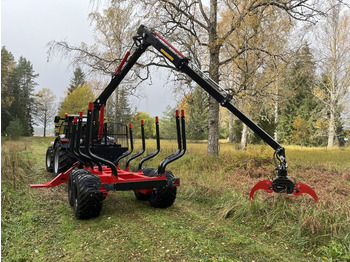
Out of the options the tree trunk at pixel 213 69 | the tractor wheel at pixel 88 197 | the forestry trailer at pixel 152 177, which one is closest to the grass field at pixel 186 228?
the tractor wheel at pixel 88 197

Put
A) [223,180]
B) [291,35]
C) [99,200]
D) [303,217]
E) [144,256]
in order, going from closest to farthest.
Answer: [144,256] < [303,217] < [99,200] < [223,180] < [291,35]

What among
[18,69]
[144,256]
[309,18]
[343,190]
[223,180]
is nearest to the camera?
[144,256]

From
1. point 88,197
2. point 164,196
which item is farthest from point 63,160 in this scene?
point 164,196

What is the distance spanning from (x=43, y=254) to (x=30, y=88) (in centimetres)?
4231

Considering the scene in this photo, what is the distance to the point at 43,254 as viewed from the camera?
2891mm

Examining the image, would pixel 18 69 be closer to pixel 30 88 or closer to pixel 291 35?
pixel 30 88

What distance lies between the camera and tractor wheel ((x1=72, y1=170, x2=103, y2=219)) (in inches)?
147

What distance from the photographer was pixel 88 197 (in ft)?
12.2

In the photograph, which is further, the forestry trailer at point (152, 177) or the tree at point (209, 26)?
the tree at point (209, 26)

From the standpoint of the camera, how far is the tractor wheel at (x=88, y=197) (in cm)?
374

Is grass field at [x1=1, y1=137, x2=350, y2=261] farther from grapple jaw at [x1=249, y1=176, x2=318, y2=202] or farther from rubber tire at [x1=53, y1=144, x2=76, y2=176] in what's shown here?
rubber tire at [x1=53, y1=144, x2=76, y2=176]

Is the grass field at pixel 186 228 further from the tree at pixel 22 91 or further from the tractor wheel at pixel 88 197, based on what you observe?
the tree at pixel 22 91

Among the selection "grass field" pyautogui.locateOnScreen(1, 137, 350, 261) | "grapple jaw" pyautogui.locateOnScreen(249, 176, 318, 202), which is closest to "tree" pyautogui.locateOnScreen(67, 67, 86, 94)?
"grass field" pyautogui.locateOnScreen(1, 137, 350, 261)

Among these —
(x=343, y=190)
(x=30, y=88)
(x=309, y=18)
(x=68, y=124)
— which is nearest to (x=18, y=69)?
(x=30, y=88)
